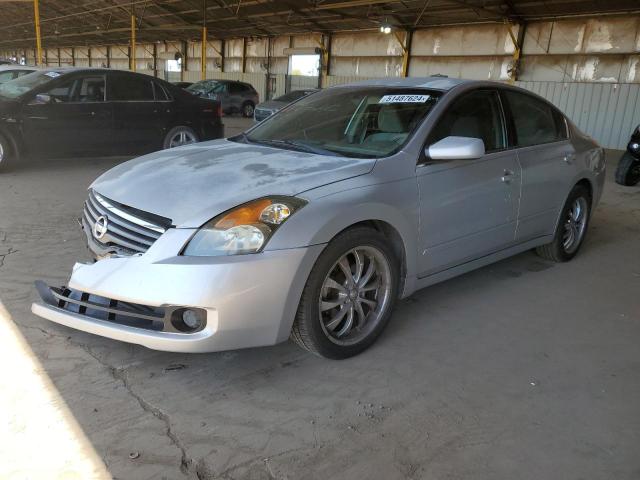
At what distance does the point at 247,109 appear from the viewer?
73.5ft

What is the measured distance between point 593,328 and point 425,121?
5.69 feet

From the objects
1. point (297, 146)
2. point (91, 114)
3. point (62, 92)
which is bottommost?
point (91, 114)

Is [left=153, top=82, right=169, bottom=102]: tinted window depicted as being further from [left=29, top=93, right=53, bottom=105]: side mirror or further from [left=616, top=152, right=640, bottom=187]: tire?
[left=616, top=152, right=640, bottom=187]: tire

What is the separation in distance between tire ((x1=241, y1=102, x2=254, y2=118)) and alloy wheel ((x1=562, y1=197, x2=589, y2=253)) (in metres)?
18.9

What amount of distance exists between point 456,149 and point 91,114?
6230mm

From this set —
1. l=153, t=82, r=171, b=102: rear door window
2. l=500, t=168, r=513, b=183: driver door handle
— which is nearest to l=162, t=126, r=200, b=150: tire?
l=153, t=82, r=171, b=102: rear door window

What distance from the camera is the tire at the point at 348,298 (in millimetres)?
2668

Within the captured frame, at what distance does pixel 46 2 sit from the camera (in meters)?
28.8

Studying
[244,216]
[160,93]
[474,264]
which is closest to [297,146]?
[244,216]

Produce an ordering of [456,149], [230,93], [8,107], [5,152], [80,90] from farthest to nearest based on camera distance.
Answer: [230,93] → [80,90] → [5,152] → [8,107] → [456,149]

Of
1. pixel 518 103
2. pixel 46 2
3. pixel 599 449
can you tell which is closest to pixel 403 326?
pixel 599 449

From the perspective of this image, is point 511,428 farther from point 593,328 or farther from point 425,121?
point 425,121

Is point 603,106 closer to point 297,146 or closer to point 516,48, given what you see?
point 516,48

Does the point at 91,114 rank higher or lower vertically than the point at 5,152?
higher
